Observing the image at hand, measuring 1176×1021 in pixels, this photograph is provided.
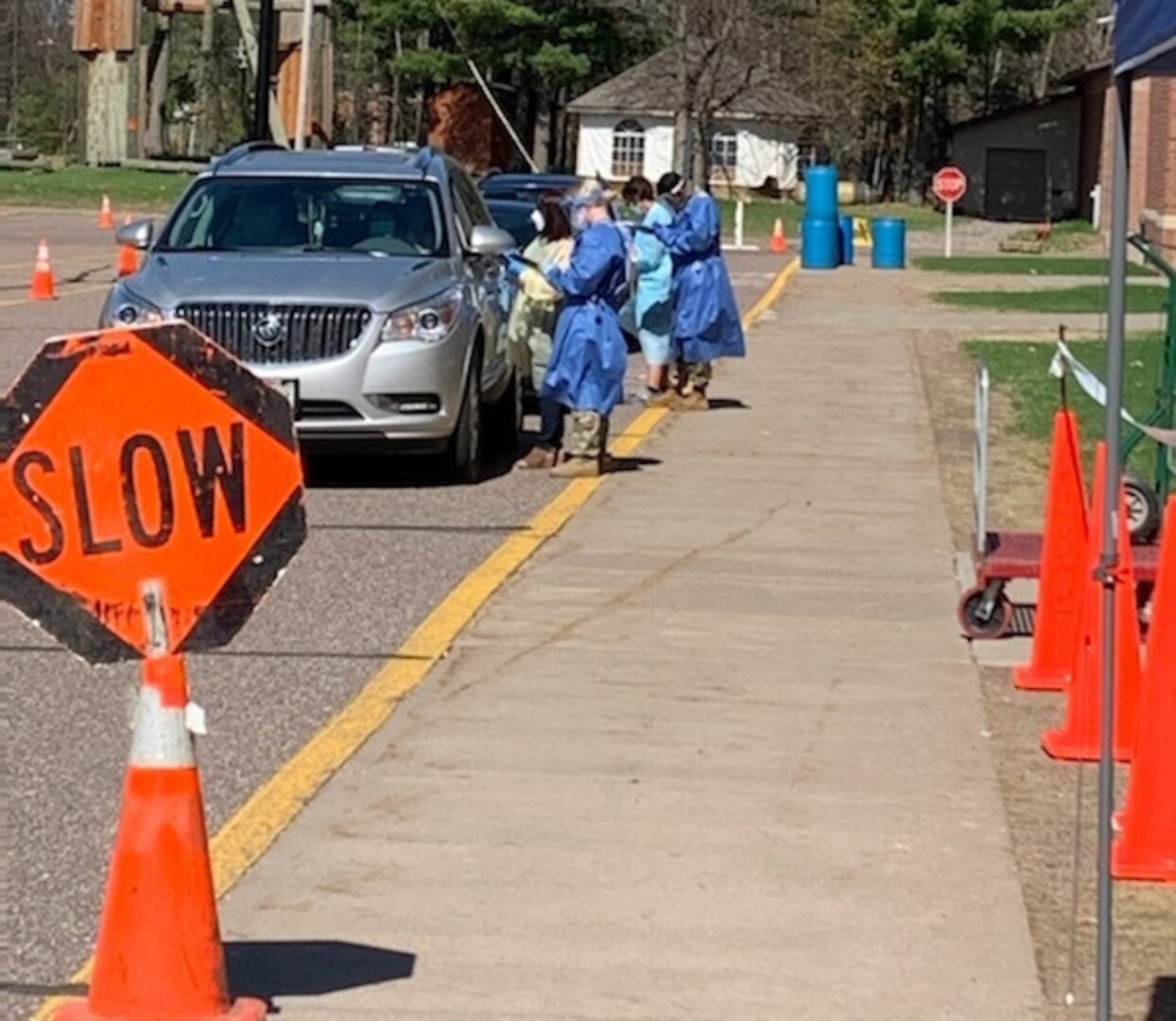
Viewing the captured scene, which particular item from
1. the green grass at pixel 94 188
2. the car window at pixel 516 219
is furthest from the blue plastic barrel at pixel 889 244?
the car window at pixel 516 219

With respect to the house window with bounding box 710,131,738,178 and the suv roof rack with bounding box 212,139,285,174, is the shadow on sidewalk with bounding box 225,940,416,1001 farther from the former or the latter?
the house window with bounding box 710,131,738,178

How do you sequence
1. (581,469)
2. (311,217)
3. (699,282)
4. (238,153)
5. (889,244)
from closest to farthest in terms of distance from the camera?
(581,469)
(311,217)
(238,153)
(699,282)
(889,244)

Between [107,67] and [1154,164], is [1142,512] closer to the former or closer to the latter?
[1154,164]

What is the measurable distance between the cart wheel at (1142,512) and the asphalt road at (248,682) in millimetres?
2862

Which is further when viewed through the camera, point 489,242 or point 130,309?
point 489,242

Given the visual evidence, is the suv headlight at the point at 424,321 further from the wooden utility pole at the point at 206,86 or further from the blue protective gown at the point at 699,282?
the wooden utility pole at the point at 206,86

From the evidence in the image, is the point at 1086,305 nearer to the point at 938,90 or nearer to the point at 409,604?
the point at 409,604

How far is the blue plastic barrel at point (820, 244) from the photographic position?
138 ft

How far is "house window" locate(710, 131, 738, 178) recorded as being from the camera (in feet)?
259

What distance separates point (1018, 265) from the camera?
44688 millimetres

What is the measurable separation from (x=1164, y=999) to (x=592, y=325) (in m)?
8.32

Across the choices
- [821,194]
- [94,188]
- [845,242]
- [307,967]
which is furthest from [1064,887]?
[94,188]

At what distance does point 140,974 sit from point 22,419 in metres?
1.14

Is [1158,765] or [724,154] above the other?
[724,154]
